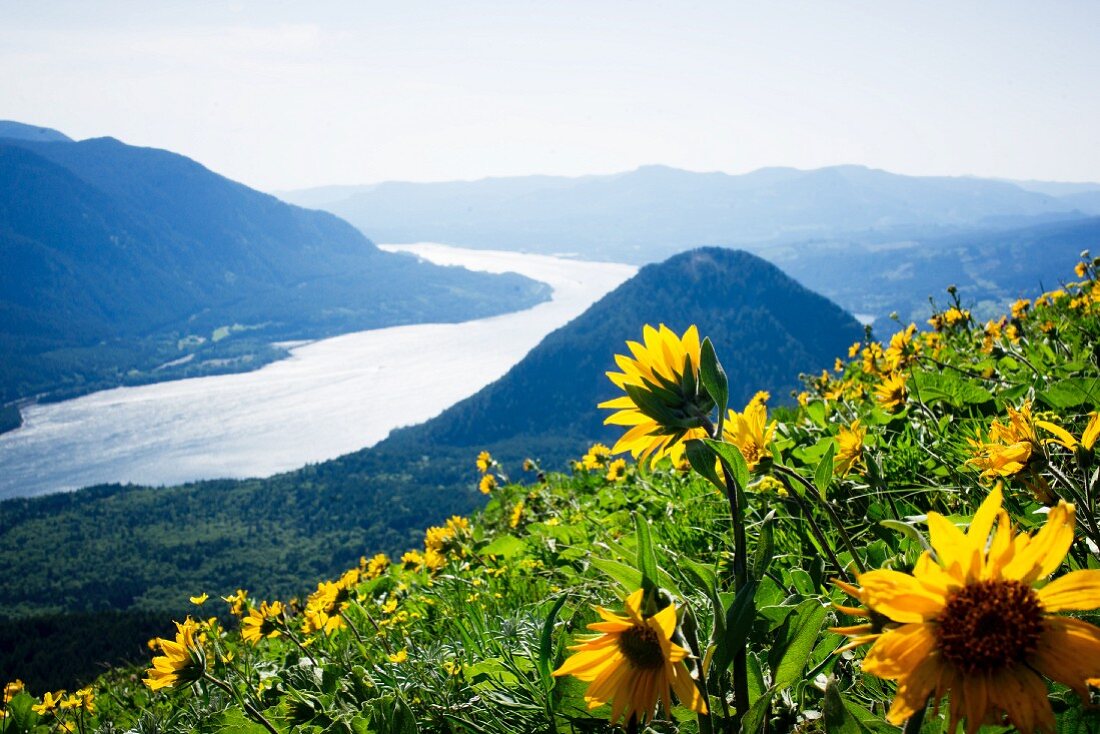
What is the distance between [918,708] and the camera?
0.78 m

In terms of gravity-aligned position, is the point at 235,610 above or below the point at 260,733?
below

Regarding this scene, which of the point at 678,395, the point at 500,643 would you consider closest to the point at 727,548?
the point at 500,643

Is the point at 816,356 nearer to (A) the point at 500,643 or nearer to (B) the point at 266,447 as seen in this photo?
(B) the point at 266,447

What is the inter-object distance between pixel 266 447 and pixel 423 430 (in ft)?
126

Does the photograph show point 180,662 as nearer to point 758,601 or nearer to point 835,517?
point 758,601

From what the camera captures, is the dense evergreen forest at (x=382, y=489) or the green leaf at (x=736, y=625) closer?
the green leaf at (x=736, y=625)

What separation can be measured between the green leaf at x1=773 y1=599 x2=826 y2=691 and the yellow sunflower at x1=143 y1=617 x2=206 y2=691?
5.03 ft

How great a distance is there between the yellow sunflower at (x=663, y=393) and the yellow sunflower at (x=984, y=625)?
48 centimetres

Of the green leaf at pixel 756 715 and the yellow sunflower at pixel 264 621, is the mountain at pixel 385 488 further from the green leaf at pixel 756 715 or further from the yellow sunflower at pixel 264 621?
the green leaf at pixel 756 715

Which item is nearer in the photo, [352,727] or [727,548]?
[352,727]

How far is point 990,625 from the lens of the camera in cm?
81

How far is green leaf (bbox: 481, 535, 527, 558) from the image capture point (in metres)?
3.76

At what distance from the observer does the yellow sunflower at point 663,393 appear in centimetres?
124

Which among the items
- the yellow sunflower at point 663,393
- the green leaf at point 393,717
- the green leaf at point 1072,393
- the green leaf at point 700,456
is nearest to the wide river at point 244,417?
the green leaf at point 1072,393
